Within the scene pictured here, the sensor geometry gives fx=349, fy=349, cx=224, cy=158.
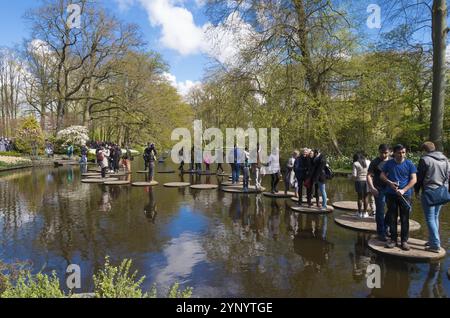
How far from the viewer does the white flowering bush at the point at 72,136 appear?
36281 millimetres

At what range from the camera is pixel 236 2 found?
762 inches

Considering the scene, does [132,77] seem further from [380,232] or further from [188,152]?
[380,232]

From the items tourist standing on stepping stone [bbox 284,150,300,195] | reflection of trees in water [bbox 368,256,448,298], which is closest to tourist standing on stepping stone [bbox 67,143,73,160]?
tourist standing on stepping stone [bbox 284,150,300,195]

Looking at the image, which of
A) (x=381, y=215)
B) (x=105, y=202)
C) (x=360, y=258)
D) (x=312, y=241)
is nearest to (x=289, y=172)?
(x=312, y=241)

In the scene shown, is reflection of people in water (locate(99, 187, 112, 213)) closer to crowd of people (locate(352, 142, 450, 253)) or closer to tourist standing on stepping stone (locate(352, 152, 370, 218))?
tourist standing on stepping stone (locate(352, 152, 370, 218))

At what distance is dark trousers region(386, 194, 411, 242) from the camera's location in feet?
20.6

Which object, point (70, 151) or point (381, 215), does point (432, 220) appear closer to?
point (381, 215)

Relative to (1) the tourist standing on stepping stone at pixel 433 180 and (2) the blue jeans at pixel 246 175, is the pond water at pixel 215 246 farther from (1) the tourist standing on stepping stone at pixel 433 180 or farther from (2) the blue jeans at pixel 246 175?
(2) the blue jeans at pixel 246 175

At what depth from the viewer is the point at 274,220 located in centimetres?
920

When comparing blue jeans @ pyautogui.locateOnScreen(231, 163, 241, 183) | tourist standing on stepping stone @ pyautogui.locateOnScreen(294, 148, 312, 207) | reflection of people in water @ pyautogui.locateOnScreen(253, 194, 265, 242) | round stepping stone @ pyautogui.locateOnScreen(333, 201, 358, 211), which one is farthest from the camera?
blue jeans @ pyautogui.locateOnScreen(231, 163, 241, 183)

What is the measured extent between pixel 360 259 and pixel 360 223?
2525 mm

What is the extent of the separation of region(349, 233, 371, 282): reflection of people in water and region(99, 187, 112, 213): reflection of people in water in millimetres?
7090

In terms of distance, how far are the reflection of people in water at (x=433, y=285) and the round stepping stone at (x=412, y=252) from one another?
0.83 ft

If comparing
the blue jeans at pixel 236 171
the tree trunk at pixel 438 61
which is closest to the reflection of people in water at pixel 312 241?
the tree trunk at pixel 438 61
